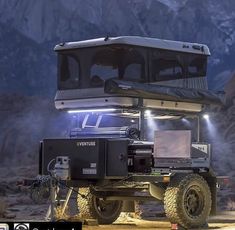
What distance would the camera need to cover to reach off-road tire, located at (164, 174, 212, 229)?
43.8ft

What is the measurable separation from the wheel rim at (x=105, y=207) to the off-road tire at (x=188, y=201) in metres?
2.58

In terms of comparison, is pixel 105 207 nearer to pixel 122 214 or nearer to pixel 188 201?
pixel 122 214

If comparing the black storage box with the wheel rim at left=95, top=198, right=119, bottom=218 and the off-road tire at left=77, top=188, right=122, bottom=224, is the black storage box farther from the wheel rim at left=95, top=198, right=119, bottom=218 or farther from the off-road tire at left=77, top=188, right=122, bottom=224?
the wheel rim at left=95, top=198, right=119, bottom=218

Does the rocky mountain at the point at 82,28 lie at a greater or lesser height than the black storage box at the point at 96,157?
greater

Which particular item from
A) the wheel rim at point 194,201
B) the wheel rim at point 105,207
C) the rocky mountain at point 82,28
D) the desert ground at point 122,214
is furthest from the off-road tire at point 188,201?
the rocky mountain at point 82,28

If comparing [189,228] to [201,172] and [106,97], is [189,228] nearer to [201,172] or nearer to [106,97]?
[201,172]

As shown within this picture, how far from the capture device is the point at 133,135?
45.8ft

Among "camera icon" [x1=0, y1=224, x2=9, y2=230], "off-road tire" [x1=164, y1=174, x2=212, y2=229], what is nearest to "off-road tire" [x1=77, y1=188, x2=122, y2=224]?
"off-road tire" [x1=164, y1=174, x2=212, y2=229]

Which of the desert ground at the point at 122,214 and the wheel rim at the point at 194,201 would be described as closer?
the wheel rim at the point at 194,201

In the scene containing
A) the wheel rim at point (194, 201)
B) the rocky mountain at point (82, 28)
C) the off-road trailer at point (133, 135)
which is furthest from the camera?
the rocky mountain at point (82, 28)

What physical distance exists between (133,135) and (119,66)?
147 centimetres

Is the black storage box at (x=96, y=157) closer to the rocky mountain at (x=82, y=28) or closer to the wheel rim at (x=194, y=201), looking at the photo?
the wheel rim at (x=194, y=201)

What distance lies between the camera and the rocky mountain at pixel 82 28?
72.2 m

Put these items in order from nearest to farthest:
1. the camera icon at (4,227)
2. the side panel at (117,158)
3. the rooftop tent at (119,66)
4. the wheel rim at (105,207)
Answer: the camera icon at (4,227), the side panel at (117,158), the rooftop tent at (119,66), the wheel rim at (105,207)
